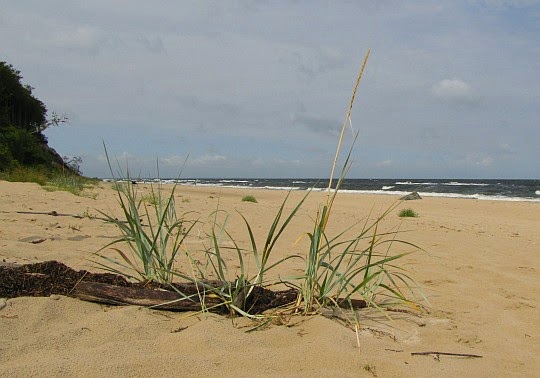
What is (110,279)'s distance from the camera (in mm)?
2631

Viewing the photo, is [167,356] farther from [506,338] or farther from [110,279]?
[506,338]

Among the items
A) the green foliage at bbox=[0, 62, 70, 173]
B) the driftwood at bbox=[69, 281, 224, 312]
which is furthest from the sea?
the driftwood at bbox=[69, 281, 224, 312]

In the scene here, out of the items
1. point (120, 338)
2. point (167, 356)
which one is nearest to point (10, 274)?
point (120, 338)

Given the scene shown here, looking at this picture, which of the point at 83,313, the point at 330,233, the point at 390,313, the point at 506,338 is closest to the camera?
the point at 83,313

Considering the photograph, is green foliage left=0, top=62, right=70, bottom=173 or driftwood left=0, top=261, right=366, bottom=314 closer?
driftwood left=0, top=261, right=366, bottom=314

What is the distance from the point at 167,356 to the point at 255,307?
73cm

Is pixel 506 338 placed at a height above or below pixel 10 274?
below

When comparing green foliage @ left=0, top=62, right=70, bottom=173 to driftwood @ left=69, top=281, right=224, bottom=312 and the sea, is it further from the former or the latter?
driftwood @ left=69, top=281, right=224, bottom=312

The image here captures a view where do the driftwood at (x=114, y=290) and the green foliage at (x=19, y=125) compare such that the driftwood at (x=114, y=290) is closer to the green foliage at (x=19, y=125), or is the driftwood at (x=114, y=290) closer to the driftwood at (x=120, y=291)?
the driftwood at (x=120, y=291)

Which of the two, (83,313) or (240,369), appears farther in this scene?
(83,313)

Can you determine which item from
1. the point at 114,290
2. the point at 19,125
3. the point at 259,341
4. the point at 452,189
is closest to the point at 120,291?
the point at 114,290

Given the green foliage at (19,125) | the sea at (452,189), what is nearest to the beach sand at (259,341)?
the sea at (452,189)

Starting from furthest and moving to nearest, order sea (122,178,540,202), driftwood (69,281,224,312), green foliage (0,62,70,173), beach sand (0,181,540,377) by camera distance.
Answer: sea (122,178,540,202), green foliage (0,62,70,173), driftwood (69,281,224,312), beach sand (0,181,540,377)

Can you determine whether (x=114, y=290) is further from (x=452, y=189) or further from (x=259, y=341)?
(x=452, y=189)
